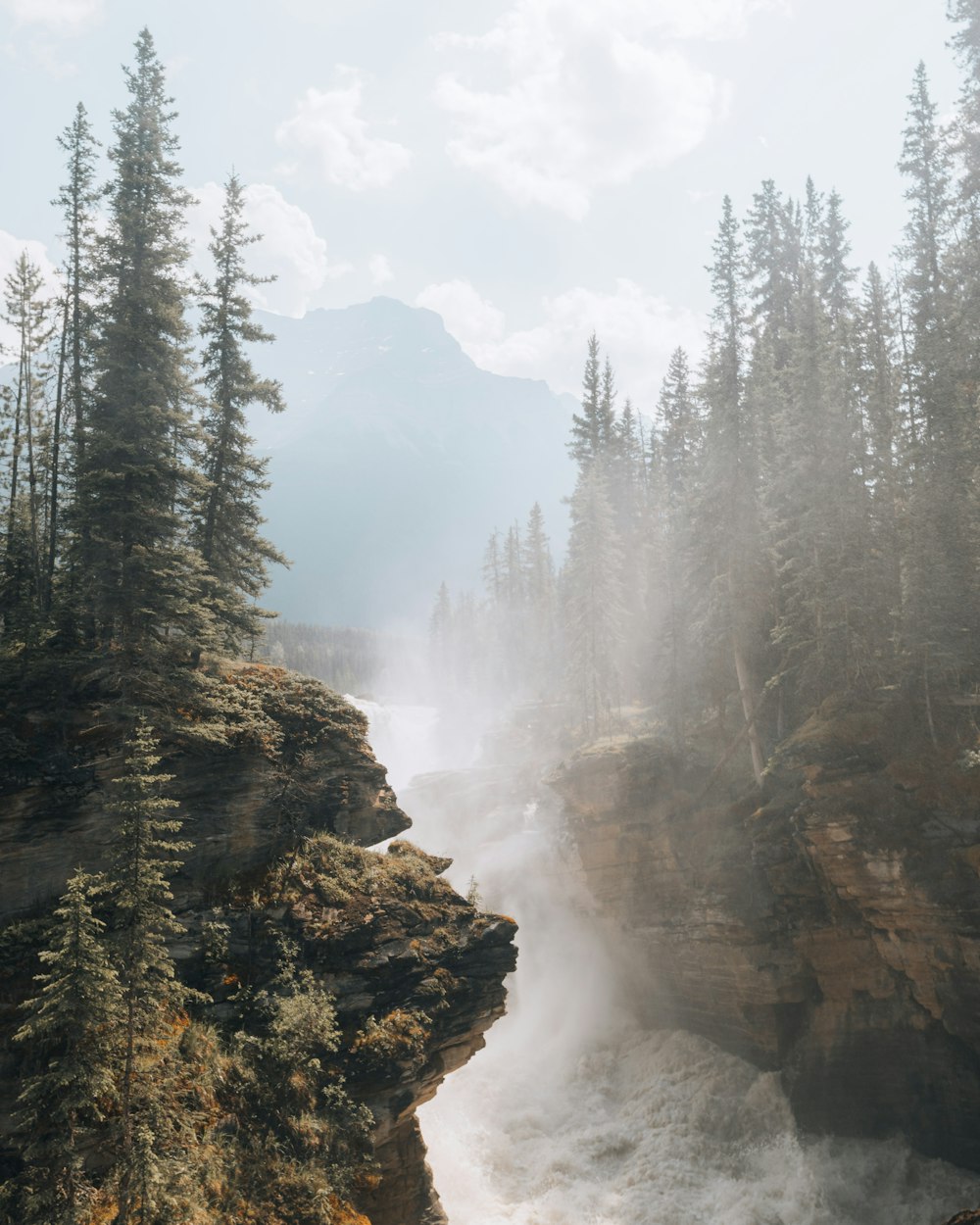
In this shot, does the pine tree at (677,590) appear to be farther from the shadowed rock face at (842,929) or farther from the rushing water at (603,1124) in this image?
the rushing water at (603,1124)

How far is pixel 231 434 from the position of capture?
78.3 feet

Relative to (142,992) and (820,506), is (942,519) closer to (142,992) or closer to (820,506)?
(820,506)

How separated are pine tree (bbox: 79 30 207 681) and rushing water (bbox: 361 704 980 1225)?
61.8ft

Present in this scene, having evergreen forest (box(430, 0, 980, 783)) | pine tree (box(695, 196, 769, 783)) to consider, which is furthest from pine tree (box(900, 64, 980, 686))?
pine tree (box(695, 196, 769, 783))

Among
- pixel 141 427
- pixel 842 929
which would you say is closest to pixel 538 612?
pixel 842 929

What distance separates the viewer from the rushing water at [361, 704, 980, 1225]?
2288 cm

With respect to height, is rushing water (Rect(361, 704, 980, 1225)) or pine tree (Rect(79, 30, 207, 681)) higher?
pine tree (Rect(79, 30, 207, 681))

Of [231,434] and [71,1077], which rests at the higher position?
[231,434]

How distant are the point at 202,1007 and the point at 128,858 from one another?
4362 mm

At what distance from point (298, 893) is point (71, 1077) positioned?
6.57 meters

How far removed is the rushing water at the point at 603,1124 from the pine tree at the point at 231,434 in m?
18.8

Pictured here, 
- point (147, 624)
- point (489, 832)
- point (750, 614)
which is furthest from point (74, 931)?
point (489, 832)

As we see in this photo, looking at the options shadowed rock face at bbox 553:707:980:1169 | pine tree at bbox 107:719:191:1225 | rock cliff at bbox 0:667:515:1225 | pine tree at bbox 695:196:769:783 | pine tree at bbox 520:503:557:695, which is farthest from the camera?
pine tree at bbox 520:503:557:695

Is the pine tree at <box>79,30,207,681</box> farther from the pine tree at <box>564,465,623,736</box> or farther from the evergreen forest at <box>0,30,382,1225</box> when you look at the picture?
the pine tree at <box>564,465,623,736</box>
